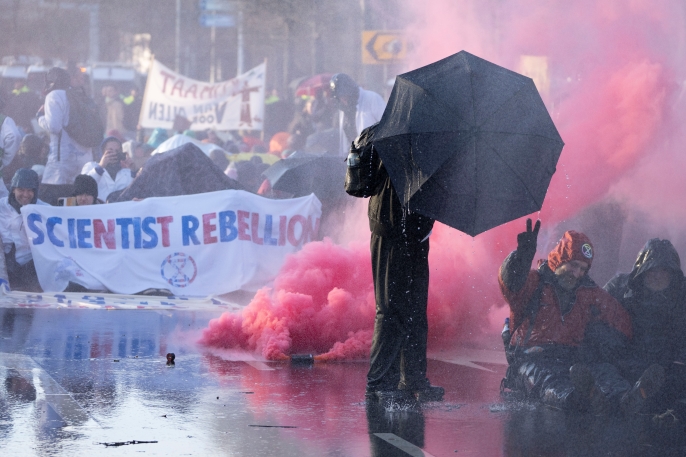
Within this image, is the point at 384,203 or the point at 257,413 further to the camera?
the point at 384,203

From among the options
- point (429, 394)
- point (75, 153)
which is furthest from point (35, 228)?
point (429, 394)

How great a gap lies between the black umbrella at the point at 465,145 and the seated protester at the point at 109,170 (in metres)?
8.90

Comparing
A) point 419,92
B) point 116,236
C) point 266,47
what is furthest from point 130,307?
point 266,47

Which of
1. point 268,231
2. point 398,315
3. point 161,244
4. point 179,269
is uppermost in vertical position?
point 268,231

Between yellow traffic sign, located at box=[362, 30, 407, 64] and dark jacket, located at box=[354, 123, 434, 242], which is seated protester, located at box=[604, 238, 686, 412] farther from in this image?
yellow traffic sign, located at box=[362, 30, 407, 64]

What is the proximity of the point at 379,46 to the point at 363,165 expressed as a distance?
13235 mm

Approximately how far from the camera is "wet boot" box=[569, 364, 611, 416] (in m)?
5.74

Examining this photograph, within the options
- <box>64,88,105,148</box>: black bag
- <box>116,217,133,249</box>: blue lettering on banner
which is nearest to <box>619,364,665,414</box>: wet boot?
<box>116,217,133,249</box>: blue lettering on banner

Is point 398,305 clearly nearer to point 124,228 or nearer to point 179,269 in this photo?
point 179,269

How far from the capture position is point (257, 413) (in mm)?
5691

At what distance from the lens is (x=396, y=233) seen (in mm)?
6031

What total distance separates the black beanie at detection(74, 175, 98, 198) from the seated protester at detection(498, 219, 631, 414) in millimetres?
7293

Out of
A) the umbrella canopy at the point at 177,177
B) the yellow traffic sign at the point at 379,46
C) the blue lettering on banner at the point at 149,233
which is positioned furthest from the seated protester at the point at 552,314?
the yellow traffic sign at the point at 379,46

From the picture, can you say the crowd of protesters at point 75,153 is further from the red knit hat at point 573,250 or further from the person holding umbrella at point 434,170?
the red knit hat at point 573,250
